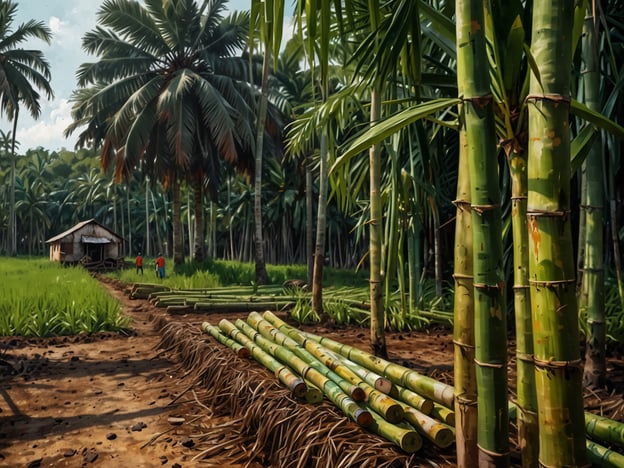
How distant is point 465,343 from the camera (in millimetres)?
2014

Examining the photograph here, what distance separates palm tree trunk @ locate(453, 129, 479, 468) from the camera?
1986 mm

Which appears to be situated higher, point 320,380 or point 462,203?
point 462,203

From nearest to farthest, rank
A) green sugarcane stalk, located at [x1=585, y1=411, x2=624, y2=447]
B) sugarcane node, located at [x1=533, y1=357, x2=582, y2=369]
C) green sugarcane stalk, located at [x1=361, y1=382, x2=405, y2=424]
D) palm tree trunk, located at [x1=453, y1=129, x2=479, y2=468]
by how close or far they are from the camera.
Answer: sugarcane node, located at [x1=533, y1=357, x2=582, y2=369] → palm tree trunk, located at [x1=453, y1=129, x2=479, y2=468] → green sugarcane stalk, located at [x1=585, y1=411, x2=624, y2=447] → green sugarcane stalk, located at [x1=361, y1=382, x2=405, y2=424]

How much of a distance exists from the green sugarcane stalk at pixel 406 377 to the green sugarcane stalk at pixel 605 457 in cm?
82

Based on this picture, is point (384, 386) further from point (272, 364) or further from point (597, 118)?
point (597, 118)

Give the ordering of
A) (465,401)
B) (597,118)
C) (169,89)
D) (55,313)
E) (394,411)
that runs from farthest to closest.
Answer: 1. (169,89)
2. (55,313)
3. (394,411)
4. (465,401)
5. (597,118)

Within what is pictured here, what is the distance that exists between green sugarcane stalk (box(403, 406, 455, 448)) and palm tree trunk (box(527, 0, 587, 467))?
Answer: 1.33 metres

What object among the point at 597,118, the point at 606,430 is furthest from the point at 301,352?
the point at 597,118

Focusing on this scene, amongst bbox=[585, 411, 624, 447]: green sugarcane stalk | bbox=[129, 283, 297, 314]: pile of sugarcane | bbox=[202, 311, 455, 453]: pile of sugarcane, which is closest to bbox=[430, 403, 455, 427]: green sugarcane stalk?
bbox=[202, 311, 455, 453]: pile of sugarcane

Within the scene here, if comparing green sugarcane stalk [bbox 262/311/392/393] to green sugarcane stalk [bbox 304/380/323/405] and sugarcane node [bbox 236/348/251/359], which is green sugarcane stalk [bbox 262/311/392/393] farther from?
sugarcane node [bbox 236/348/251/359]

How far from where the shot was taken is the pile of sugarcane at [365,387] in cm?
281

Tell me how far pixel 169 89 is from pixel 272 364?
12.9 meters

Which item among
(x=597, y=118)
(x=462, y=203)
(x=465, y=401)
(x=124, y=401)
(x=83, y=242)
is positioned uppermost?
(x=83, y=242)

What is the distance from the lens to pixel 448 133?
7152 millimetres
